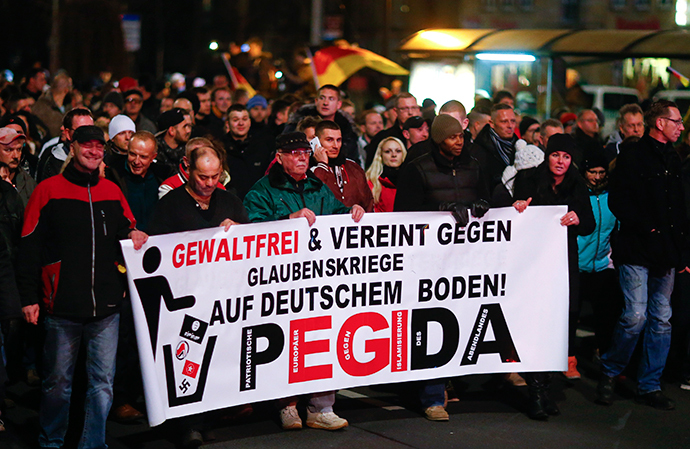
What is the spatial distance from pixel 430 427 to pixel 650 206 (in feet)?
7.31

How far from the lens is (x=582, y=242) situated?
320 inches

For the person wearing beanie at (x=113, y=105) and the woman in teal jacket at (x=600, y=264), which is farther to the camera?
the person wearing beanie at (x=113, y=105)

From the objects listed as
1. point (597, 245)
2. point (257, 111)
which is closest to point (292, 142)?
point (597, 245)

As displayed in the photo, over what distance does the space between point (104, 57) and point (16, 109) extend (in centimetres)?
2080

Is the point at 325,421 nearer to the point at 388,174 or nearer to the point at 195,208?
the point at 195,208

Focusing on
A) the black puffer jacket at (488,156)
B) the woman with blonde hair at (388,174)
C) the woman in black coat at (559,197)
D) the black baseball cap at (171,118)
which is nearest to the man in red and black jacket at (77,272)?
the black baseball cap at (171,118)

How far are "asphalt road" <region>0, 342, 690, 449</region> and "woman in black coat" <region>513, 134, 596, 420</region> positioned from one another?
0.69 feet

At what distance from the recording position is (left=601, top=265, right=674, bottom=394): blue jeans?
680 centimetres

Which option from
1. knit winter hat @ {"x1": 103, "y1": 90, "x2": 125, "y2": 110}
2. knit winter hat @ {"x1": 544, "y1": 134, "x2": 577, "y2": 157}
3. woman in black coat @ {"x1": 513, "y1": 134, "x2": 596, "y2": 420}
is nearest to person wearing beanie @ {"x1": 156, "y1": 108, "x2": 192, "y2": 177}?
woman in black coat @ {"x1": 513, "y1": 134, "x2": 596, "y2": 420}

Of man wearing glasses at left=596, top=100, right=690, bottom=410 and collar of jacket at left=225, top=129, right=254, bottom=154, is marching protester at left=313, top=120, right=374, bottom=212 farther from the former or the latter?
A: collar of jacket at left=225, top=129, right=254, bottom=154

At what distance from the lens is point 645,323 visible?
6.97m

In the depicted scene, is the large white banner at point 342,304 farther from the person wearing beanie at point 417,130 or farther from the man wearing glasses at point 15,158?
the person wearing beanie at point 417,130

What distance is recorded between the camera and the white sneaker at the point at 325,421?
6.19m

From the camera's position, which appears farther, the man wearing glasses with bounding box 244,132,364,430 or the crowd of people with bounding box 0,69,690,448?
the man wearing glasses with bounding box 244,132,364,430
